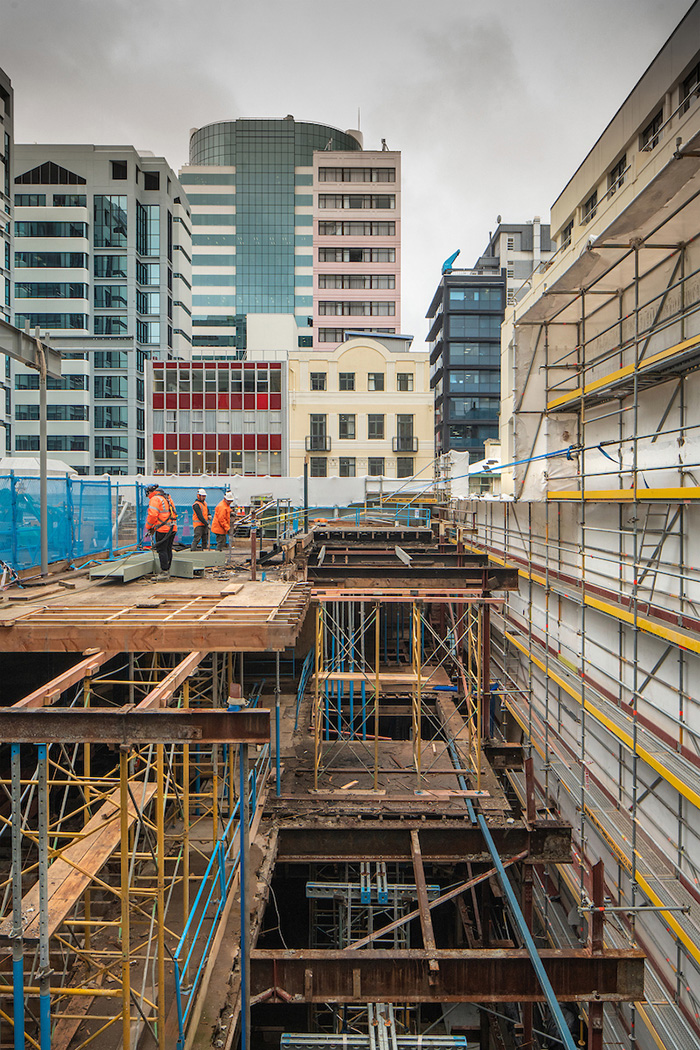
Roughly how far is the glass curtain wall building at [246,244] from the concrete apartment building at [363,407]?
4506 centimetres

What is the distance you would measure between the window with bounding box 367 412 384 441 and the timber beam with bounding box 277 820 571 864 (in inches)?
1417

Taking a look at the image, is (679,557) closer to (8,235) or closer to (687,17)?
(687,17)

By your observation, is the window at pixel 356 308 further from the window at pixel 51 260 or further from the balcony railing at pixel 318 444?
the window at pixel 51 260

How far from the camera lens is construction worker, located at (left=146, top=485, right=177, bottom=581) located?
41.0 feet

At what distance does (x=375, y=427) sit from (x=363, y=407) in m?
1.63

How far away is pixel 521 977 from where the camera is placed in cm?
703

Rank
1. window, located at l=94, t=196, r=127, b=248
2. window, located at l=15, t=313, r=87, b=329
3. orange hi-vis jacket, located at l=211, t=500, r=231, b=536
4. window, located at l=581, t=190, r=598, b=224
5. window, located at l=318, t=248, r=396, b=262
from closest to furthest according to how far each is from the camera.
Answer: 1. orange hi-vis jacket, located at l=211, t=500, r=231, b=536
2. window, located at l=581, t=190, r=598, b=224
3. window, located at l=318, t=248, r=396, b=262
4. window, located at l=15, t=313, r=87, b=329
5. window, located at l=94, t=196, r=127, b=248

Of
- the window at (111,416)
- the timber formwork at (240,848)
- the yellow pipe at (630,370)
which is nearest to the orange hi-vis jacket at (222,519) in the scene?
the timber formwork at (240,848)

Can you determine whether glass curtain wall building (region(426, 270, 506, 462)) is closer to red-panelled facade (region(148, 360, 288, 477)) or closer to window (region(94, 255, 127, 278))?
red-panelled facade (region(148, 360, 288, 477))

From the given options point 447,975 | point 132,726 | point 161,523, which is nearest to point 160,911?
point 132,726

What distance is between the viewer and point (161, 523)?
12.6 meters

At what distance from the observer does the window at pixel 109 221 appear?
197ft

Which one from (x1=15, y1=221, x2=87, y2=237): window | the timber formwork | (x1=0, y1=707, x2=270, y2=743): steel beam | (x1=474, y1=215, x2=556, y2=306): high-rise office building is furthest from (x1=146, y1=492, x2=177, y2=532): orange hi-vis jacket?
(x1=474, y1=215, x2=556, y2=306): high-rise office building

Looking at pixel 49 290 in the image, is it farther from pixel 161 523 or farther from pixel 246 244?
pixel 161 523
